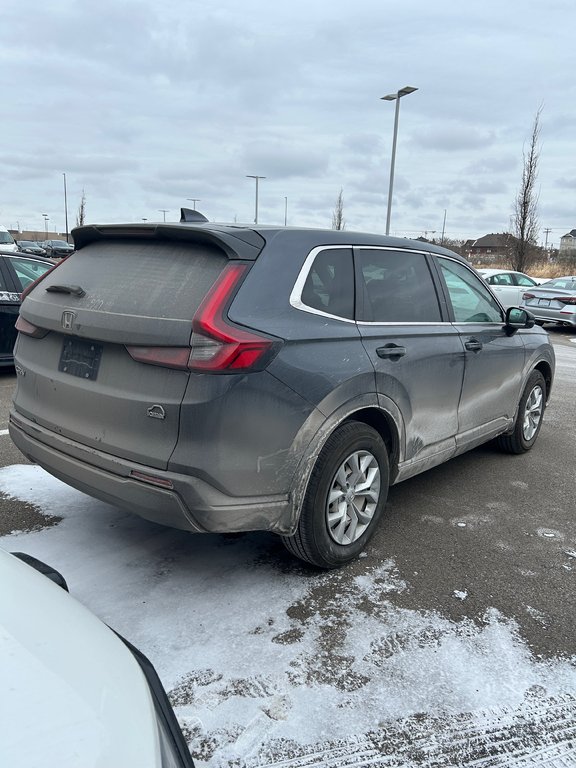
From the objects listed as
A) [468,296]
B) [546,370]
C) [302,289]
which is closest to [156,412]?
[302,289]

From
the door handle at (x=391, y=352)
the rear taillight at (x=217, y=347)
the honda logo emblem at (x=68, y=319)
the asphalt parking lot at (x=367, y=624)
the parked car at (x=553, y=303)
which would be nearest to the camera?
the asphalt parking lot at (x=367, y=624)

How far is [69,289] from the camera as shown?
121 inches

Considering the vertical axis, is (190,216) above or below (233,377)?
above

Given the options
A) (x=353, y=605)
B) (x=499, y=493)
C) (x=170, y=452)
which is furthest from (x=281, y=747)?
(x=499, y=493)

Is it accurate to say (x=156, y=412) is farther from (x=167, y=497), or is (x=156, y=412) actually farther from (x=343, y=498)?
(x=343, y=498)

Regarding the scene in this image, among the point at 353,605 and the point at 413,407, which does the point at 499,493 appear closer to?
the point at 413,407

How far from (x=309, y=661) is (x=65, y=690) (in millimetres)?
1427

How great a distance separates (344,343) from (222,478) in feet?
3.14

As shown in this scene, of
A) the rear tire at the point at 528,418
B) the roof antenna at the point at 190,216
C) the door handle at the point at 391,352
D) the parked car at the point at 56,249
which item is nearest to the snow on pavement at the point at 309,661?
the door handle at the point at 391,352

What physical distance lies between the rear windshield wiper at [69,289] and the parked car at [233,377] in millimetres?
13

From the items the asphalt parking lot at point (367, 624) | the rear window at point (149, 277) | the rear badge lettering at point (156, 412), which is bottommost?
the asphalt parking lot at point (367, 624)

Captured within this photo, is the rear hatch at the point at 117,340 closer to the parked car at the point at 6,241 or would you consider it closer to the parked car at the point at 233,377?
the parked car at the point at 233,377

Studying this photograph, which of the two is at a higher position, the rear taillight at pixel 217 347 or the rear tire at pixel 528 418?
the rear taillight at pixel 217 347

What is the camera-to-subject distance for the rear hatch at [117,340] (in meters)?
2.64
